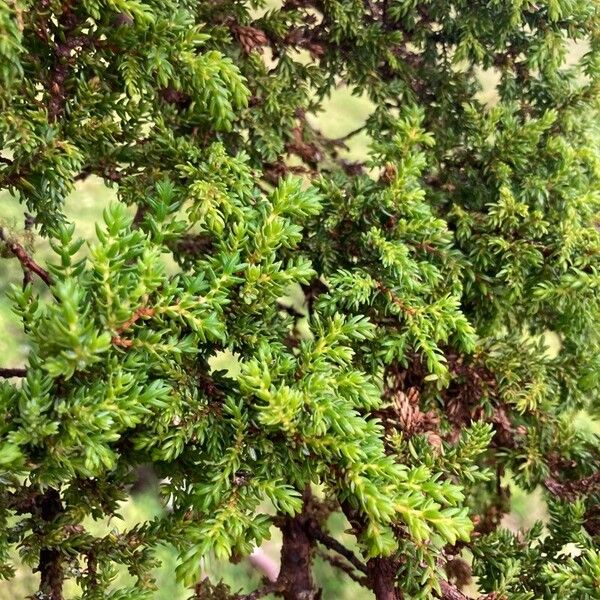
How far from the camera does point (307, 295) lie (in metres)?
1.89

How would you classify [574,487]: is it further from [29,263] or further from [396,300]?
[29,263]

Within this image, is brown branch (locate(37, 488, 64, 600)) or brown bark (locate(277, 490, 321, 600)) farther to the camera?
brown bark (locate(277, 490, 321, 600))

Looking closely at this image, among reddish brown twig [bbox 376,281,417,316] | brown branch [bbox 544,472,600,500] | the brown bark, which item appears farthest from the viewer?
the brown bark

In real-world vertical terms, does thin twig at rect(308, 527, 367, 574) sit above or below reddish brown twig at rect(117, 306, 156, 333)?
below

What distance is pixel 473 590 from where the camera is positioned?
272 cm

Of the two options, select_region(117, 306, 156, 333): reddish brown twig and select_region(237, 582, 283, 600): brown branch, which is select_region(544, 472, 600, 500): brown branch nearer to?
select_region(237, 582, 283, 600): brown branch

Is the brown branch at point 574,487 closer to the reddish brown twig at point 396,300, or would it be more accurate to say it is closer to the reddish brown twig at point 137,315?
the reddish brown twig at point 396,300

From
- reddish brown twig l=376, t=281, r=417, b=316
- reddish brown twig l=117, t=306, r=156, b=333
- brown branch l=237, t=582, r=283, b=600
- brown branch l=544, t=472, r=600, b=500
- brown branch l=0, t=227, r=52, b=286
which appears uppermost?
reddish brown twig l=376, t=281, r=417, b=316

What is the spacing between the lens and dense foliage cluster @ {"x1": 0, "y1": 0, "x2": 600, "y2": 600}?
1.12 metres

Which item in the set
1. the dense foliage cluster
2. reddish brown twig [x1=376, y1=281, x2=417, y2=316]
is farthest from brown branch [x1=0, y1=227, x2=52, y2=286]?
reddish brown twig [x1=376, y1=281, x2=417, y2=316]

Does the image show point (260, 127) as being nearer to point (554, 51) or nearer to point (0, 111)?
point (0, 111)

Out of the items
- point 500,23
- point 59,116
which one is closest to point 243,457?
point 59,116


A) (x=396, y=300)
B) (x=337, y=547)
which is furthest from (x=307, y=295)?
(x=337, y=547)

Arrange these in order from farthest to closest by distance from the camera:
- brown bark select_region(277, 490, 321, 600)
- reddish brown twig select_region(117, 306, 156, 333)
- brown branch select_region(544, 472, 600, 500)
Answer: brown bark select_region(277, 490, 321, 600) → brown branch select_region(544, 472, 600, 500) → reddish brown twig select_region(117, 306, 156, 333)
